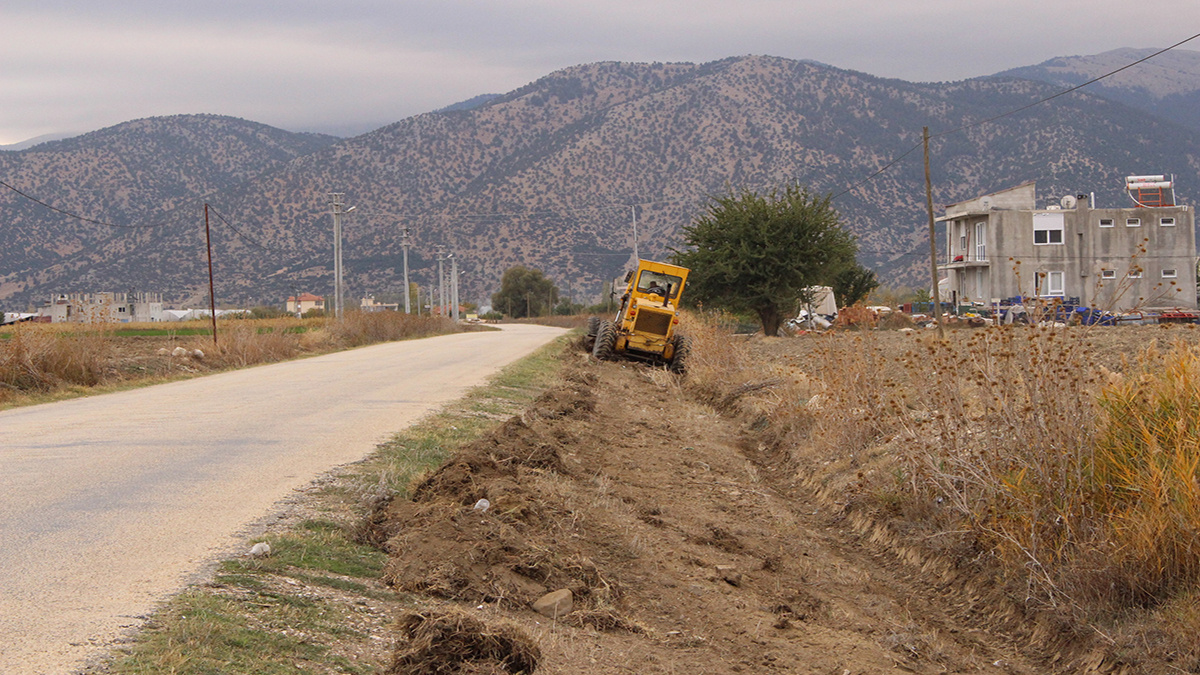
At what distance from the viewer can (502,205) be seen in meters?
132

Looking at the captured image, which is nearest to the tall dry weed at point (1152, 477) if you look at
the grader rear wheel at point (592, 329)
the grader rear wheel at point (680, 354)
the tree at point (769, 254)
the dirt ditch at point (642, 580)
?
the dirt ditch at point (642, 580)

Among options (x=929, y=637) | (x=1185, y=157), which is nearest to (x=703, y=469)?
(x=929, y=637)

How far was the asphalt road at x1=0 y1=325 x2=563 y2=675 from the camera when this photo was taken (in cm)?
514

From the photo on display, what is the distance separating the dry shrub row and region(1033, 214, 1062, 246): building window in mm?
61812

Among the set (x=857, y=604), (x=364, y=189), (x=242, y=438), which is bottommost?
(x=857, y=604)

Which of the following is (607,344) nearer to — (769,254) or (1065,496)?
(769,254)

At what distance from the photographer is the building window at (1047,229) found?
69000mm

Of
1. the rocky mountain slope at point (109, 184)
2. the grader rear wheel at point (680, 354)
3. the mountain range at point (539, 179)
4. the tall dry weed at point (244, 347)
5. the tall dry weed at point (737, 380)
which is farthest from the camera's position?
the mountain range at point (539, 179)

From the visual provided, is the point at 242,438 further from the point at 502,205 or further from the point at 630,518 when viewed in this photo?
the point at 502,205

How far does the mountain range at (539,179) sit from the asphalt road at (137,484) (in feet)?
298

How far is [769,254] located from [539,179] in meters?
91.0

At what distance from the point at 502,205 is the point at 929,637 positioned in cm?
12767

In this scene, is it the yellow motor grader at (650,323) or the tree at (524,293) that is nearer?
the yellow motor grader at (650,323)

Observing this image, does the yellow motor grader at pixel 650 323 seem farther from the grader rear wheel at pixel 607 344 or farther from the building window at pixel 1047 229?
the building window at pixel 1047 229
